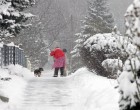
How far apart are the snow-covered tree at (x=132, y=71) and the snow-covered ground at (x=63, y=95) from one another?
Result: 2729mm

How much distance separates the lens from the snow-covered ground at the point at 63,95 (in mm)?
9773

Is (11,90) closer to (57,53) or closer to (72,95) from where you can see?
(72,95)

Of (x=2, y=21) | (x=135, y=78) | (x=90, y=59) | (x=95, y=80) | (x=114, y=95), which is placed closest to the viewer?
(x=135, y=78)

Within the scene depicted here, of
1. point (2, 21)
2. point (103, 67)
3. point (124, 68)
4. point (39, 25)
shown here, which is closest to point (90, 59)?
point (103, 67)

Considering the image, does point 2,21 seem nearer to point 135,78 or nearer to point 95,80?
point 95,80

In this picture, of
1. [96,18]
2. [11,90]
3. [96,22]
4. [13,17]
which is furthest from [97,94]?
[96,18]

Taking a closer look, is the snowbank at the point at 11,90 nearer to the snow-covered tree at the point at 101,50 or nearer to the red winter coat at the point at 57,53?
the snow-covered tree at the point at 101,50

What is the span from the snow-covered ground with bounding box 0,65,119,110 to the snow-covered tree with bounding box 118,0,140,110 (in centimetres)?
273

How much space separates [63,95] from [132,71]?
749 centimetres

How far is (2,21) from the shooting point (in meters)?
14.6

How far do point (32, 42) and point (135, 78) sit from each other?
4143cm

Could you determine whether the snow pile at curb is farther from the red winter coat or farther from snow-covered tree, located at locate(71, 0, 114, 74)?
snow-covered tree, located at locate(71, 0, 114, 74)

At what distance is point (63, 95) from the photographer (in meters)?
12.9

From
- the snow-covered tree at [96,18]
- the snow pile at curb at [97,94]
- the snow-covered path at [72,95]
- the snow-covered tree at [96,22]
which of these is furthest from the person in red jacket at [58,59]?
the snow-covered tree at [96,18]
